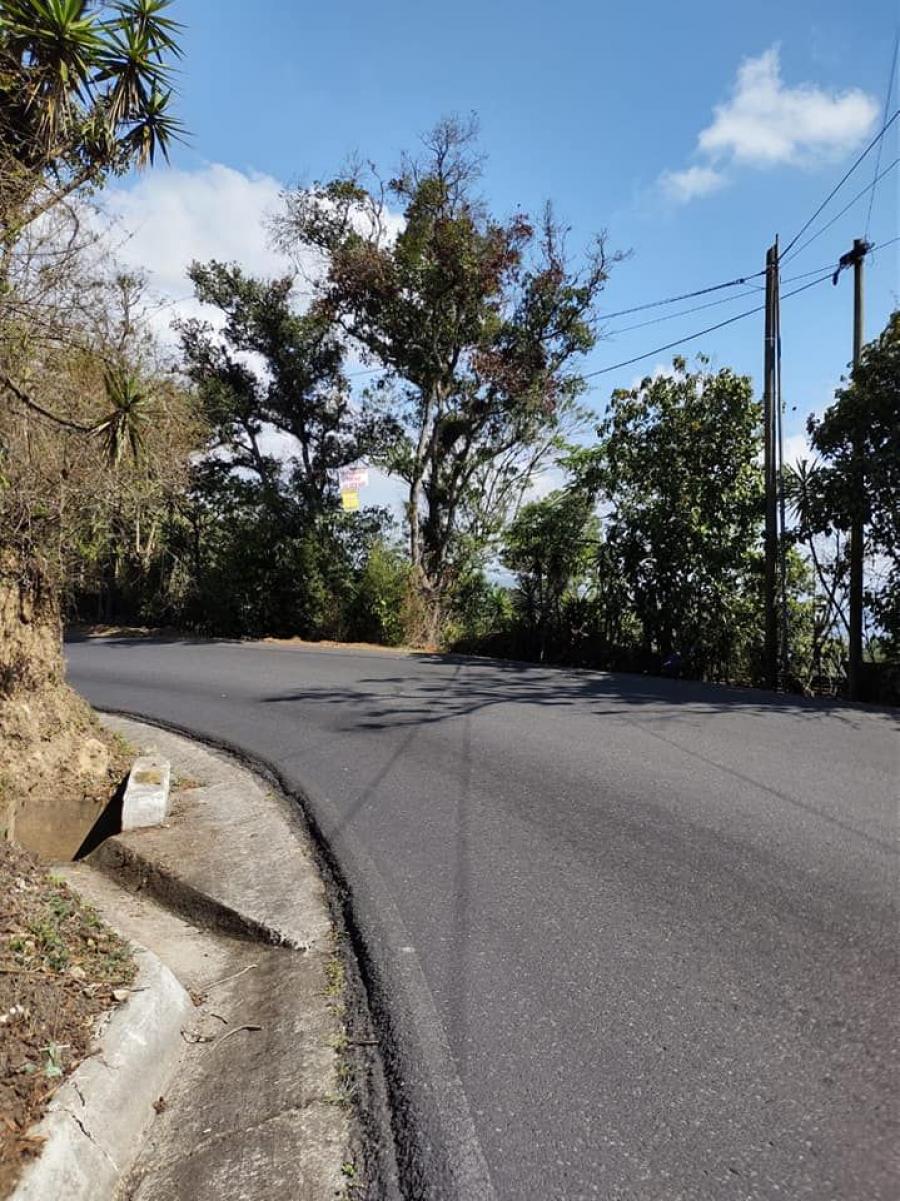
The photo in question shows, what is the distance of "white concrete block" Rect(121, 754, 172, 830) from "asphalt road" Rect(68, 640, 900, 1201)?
3.58ft

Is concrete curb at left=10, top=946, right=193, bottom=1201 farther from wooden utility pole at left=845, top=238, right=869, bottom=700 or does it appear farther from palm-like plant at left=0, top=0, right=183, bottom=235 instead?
wooden utility pole at left=845, top=238, right=869, bottom=700

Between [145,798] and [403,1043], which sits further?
[145,798]

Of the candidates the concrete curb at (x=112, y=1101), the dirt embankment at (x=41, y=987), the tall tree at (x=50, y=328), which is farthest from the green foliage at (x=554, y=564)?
the concrete curb at (x=112, y=1101)

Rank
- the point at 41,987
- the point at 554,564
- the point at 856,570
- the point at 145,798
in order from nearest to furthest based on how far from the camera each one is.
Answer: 1. the point at 41,987
2. the point at 145,798
3. the point at 856,570
4. the point at 554,564

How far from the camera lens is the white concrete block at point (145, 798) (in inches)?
227

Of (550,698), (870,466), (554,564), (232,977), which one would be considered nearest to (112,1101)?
(232,977)

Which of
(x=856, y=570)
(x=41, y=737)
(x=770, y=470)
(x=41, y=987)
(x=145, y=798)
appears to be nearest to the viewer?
(x=41, y=987)

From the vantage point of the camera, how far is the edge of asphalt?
2.42 metres

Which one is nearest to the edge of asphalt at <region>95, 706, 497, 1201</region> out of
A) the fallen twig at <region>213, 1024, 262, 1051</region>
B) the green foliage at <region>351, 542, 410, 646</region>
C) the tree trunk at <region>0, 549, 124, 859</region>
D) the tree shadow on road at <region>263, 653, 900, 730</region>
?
the fallen twig at <region>213, 1024, 262, 1051</region>

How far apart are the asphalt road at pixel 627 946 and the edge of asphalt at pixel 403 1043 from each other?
0.01m

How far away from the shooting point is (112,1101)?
2.70 m

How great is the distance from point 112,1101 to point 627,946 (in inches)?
83.4

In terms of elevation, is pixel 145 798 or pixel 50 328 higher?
pixel 50 328

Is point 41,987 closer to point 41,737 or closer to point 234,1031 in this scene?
point 234,1031
